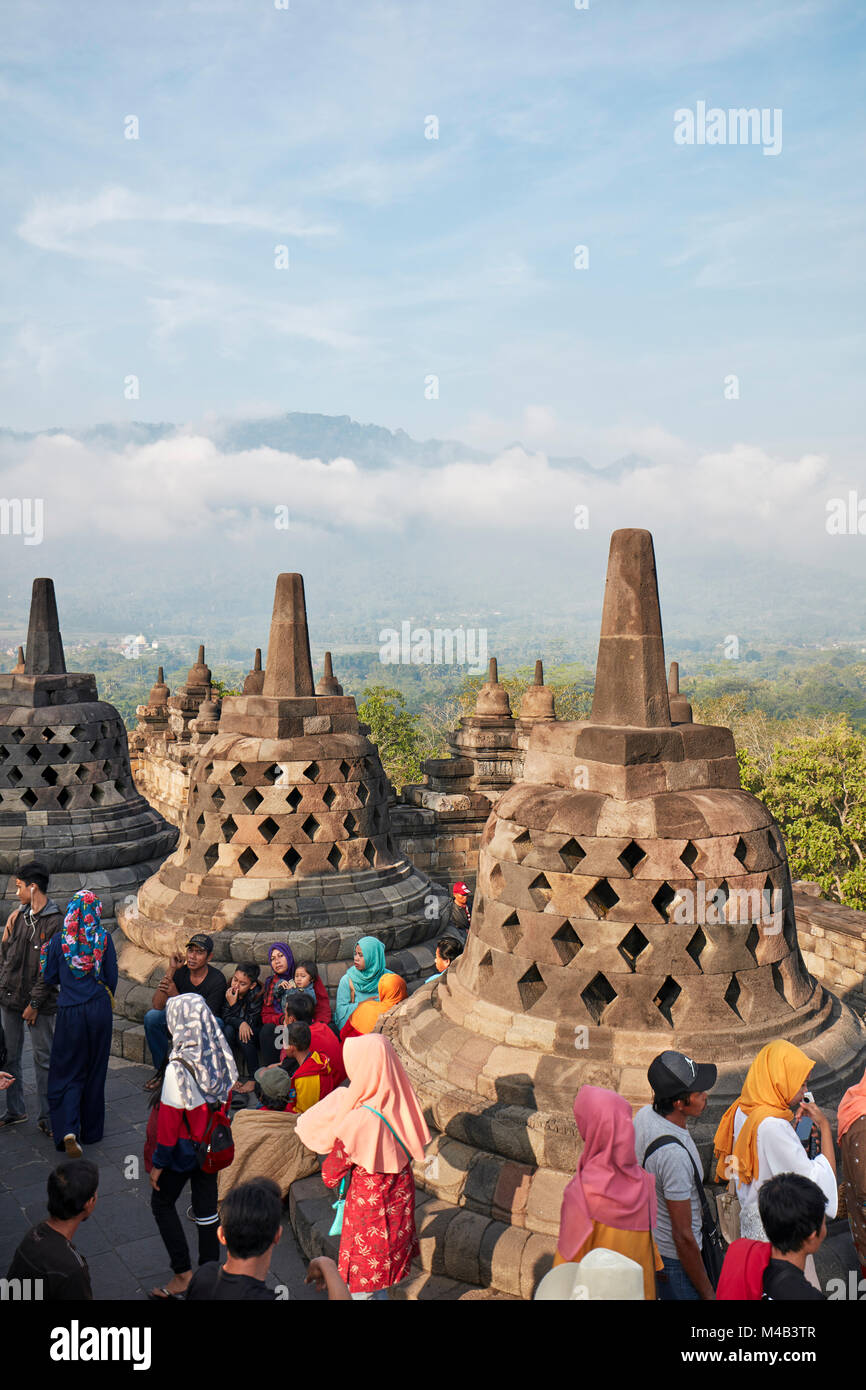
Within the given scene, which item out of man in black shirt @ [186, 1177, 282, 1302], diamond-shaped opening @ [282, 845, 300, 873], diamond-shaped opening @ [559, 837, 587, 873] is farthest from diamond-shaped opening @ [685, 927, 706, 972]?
diamond-shaped opening @ [282, 845, 300, 873]

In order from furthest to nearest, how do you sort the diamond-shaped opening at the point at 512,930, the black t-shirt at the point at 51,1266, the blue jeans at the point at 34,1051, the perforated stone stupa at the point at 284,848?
1. the perforated stone stupa at the point at 284,848
2. the blue jeans at the point at 34,1051
3. the diamond-shaped opening at the point at 512,930
4. the black t-shirt at the point at 51,1266

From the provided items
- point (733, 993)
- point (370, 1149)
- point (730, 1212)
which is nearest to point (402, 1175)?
point (370, 1149)

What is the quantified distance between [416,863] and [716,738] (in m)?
8.37

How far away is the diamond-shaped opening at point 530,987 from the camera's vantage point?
18.0ft

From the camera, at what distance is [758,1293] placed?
314 centimetres

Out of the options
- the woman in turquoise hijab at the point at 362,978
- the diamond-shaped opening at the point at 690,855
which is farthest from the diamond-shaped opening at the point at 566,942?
the woman in turquoise hijab at the point at 362,978

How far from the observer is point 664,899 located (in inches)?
206

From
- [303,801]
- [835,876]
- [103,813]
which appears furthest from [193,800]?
[835,876]

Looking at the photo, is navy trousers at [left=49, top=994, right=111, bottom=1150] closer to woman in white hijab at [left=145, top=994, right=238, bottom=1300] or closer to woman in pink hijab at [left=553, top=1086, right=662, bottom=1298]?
woman in white hijab at [left=145, top=994, right=238, bottom=1300]

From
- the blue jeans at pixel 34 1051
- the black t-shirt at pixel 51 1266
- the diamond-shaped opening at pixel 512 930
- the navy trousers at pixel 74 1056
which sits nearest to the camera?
the black t-shirt at pixel 51 1266

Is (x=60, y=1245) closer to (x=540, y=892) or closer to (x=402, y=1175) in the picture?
(x=402, y=1175)

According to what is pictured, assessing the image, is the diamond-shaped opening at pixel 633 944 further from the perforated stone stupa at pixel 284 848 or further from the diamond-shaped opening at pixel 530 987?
the perforated stone stupa at pixel 284 848

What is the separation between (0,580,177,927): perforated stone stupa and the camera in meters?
11.3
